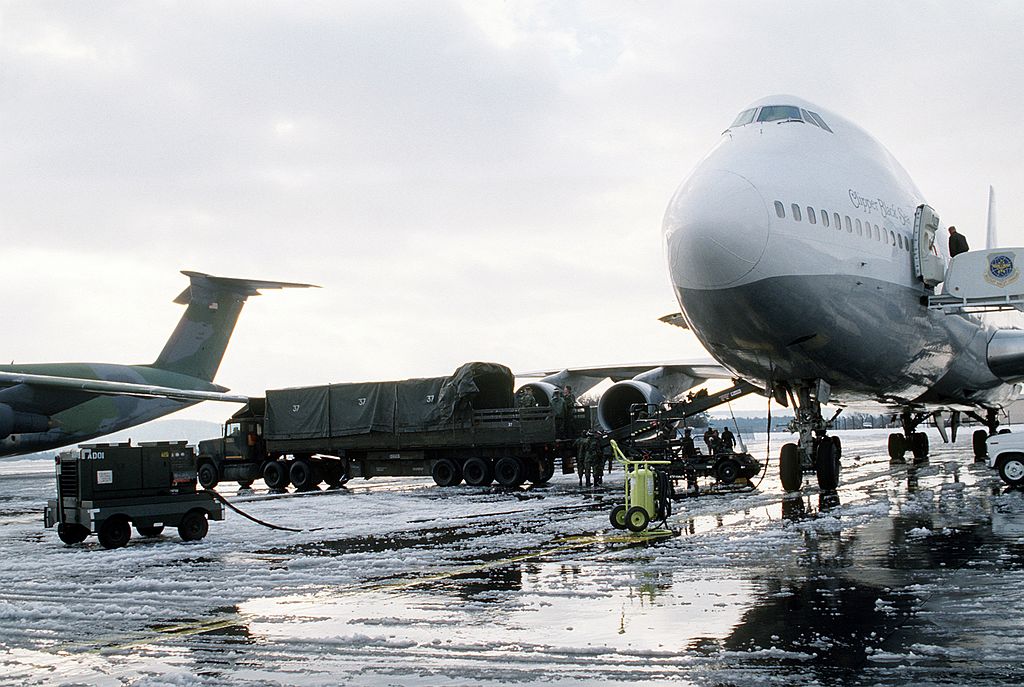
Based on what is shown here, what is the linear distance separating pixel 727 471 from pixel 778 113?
8.44m

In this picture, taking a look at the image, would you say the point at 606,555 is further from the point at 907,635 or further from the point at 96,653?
the point at 96,653

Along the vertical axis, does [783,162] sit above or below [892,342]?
above

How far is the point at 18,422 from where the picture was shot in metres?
30.1

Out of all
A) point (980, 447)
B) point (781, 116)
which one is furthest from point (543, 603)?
point (980, 447)

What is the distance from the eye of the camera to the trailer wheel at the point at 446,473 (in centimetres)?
2214

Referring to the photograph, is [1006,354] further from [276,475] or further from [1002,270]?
[276,475]

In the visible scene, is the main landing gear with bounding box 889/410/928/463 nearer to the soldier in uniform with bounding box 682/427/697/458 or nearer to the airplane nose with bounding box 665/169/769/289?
the soldier in uniform with bounding box 682/427/697/458

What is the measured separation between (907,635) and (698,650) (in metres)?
1.15

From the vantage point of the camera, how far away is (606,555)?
9.18 metres

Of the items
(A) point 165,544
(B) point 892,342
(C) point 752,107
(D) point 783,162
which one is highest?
(C) point 752,107

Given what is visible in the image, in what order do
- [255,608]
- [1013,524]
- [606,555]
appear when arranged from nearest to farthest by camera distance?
[255,608] → [606,555] → [1013,524]

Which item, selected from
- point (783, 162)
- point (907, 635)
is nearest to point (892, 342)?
point (783, 162)

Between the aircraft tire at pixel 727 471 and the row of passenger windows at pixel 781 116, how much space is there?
783cm

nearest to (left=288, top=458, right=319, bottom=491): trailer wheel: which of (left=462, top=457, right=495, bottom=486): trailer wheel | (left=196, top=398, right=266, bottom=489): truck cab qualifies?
(left=196, top=398, right=266, bottom=489): truck cab
